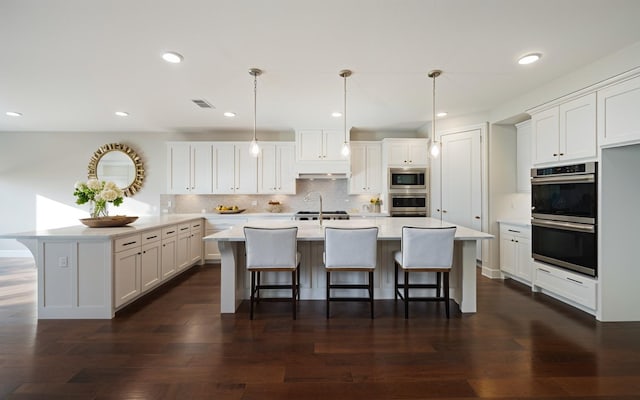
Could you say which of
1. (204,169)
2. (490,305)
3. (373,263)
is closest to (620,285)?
(490,305)

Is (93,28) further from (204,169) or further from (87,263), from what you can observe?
(204,169)

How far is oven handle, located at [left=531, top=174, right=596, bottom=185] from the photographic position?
9.13 ft

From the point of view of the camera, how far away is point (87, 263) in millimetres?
2812

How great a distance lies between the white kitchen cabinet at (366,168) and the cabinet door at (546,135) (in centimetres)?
254

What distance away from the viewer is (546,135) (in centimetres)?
331

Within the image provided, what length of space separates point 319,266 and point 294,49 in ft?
7.64

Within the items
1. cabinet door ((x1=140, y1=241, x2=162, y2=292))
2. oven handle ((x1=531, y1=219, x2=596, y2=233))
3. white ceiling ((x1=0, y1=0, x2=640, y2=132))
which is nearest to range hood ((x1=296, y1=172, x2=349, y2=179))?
white ceiling ((x1=0, y1=0, x2=640, y2=132))

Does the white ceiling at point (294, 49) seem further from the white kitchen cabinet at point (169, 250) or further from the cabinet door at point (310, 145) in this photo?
the white kitchen cabinet at point (169, 250)

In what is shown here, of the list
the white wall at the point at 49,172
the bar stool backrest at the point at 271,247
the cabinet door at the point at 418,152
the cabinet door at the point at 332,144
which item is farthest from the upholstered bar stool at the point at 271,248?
the white wall at the point at 49,172

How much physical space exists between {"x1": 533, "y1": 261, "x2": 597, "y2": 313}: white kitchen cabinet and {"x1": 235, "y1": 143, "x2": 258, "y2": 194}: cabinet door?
183 inches

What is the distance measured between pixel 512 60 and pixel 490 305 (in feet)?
8.61

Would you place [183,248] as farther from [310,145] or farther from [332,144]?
[332,144]

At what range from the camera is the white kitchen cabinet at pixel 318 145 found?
210 inches

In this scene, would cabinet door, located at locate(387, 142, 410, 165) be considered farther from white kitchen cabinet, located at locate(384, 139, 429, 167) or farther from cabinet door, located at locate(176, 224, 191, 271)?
cabinet door, located at locate(176, 224, 191, 271)
